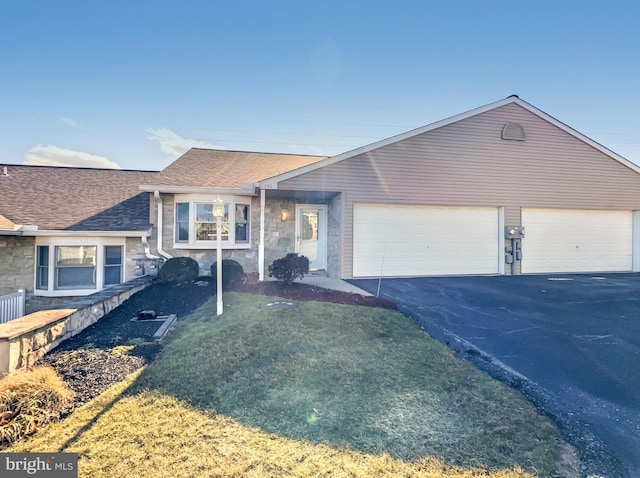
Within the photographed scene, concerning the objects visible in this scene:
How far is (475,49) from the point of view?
1104 cm

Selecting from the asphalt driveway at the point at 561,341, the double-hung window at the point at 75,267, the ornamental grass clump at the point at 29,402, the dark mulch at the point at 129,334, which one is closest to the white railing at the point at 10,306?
the double-hung window at the point at 75,267

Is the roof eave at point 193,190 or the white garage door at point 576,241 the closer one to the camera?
the roof eave at point 193,190

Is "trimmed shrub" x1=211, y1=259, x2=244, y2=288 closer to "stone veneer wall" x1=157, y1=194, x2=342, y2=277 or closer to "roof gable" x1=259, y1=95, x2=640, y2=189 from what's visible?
"stone veneer wall" x1=157, y1=194, x2=342, y2=277

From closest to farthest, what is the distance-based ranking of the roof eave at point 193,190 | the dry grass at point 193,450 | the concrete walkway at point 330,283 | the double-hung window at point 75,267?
the dry grass at point 193,450
the concrete walkway at point 330,283
the roof eave at point 193,190
the double-hung window at point 75,267

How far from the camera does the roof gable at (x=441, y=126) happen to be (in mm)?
8984

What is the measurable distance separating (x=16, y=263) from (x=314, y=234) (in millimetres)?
9519

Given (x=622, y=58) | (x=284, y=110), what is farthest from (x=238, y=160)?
(x=622, y=58)

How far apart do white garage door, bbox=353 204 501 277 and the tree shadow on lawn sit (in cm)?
455

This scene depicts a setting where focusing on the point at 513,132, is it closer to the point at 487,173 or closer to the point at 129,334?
the point at 487,173

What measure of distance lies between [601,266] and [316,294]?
10.9 m

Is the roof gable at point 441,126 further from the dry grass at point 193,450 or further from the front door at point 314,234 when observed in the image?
the dry grass at point 193,450

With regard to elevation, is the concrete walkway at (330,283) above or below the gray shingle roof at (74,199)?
below

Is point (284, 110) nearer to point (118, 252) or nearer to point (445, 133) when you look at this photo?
point (445, 133)

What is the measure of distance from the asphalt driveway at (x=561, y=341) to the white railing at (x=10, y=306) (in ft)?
28.7
